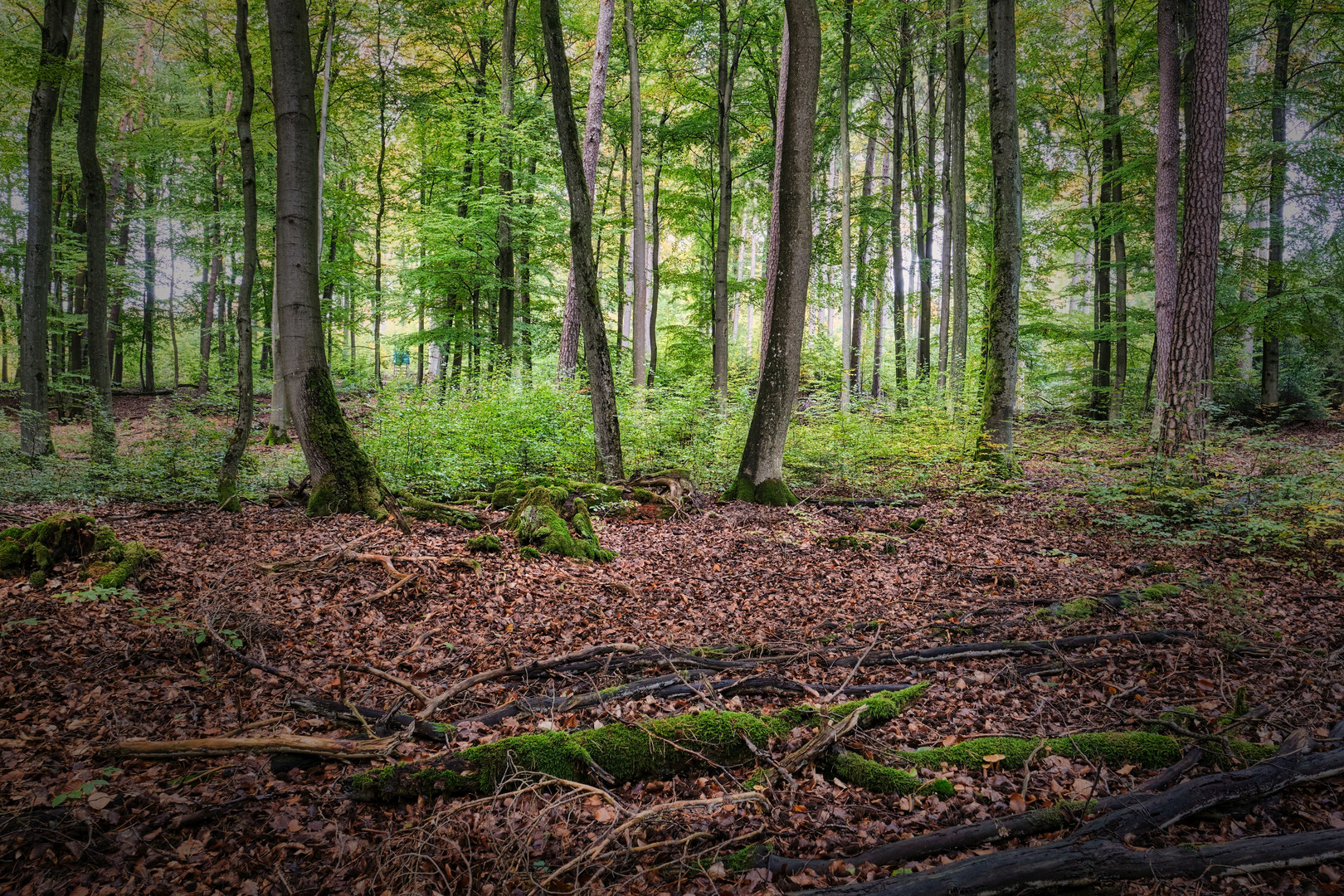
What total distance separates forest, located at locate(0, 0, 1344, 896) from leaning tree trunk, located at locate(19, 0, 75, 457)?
78 mm

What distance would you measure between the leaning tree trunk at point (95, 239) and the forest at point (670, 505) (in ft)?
0.37

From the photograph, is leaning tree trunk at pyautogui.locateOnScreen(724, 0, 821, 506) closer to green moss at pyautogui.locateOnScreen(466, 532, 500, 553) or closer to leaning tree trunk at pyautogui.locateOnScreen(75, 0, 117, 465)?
green moss at pyautogui.locateOnScreen(466, 532, 500, 553)

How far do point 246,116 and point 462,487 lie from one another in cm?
692

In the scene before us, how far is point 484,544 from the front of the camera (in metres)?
6.63

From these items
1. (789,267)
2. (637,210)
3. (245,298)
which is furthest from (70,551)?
(637,210)

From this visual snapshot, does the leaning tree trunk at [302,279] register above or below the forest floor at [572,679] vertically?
above

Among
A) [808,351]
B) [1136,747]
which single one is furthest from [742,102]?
[1136,747]

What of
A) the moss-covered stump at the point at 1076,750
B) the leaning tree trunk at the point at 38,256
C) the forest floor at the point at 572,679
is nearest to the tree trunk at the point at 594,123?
the forest floor at the point at 572,679

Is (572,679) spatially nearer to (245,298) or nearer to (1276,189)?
(245,298)

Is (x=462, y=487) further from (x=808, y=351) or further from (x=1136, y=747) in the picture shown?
(x=808, y=351)

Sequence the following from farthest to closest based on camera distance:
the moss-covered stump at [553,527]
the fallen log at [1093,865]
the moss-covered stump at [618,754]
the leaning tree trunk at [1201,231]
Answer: the leaning tree trunk at [1201,231] → the moss-covered stump at [553,527] → the moss-covered stump at [618,754] → the fallen log at [1093,865]

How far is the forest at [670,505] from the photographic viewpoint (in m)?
2.75

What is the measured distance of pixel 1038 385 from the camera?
2123cm

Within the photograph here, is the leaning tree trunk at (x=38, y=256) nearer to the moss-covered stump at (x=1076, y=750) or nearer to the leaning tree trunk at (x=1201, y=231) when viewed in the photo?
the moss-covered stump at (x=1076, y=750)
